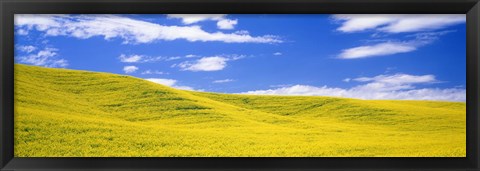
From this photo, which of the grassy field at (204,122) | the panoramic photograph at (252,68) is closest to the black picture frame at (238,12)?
the grassy field at (204,122)

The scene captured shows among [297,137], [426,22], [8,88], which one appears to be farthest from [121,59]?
[426,22]

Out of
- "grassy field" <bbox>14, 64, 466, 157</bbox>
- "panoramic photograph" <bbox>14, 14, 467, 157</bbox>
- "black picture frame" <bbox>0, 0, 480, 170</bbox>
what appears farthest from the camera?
"panoramic photograph" <bbox>14, 14, 467, 157</bbox>

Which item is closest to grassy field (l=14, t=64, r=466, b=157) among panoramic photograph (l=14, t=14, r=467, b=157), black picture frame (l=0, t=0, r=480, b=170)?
panoramic photograph (l=14, t=14, r=467, b=157)

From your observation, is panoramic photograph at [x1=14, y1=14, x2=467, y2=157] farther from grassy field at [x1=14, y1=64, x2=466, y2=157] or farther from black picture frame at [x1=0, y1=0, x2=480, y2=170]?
black picture frame at [x1=0, y1=0, x2=480, y2=170]

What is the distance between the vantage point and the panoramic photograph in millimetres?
4445

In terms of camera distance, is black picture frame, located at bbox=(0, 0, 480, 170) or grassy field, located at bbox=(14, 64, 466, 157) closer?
black picture frame, located at bbox=(0, 0, 480, 170)

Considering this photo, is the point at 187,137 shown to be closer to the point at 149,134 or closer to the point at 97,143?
the point at 149,134

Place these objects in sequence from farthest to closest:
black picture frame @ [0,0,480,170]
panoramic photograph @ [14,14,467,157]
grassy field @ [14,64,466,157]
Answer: panoramic photograph @ [14,14,467,157] → grassy field @ [14,64,466,157] → black picture frame @ [0,0,480,170]

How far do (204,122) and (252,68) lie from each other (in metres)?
1.40

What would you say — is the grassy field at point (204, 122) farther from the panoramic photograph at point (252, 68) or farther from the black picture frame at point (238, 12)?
the black picture frame at point (238, 12)

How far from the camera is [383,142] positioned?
190 inches

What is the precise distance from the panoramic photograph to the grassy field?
0.02 m

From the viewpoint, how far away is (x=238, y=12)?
336 centimetres

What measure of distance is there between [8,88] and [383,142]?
3.43 meters
